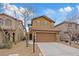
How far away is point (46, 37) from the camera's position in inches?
694

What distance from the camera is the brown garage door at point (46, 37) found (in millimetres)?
16947

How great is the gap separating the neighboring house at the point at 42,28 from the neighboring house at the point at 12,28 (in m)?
0.74

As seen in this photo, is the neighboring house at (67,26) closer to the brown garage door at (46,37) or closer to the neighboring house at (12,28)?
the brown garage door at (46,37)

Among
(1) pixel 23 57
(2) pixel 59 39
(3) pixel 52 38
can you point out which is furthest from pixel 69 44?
(1) pixel 23 57

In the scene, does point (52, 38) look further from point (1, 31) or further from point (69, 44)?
point (1, 31)

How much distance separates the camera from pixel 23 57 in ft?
39.7

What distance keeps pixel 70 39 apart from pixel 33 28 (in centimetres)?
291

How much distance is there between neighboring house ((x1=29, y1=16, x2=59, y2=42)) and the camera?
14592 millimetres

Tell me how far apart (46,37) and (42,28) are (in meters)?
1.90

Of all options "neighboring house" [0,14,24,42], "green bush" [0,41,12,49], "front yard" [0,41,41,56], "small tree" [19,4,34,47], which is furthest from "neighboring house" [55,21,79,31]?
"green bush" [0,41,12,49]

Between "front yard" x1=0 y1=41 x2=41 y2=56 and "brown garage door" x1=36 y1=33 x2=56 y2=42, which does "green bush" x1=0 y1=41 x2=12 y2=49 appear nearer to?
"front yard" x1=0 y1=41 x2=41 y2=56

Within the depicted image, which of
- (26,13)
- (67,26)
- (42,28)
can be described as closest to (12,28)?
(42,28)

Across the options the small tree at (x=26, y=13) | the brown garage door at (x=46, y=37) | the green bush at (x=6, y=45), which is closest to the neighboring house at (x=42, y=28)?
the brown garage door at (x=46, y=37)

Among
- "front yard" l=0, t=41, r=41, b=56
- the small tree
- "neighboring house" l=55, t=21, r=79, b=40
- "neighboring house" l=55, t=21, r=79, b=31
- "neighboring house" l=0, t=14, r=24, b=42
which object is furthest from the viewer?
"neighboring house" l=0, t=14, r=24, b=42
